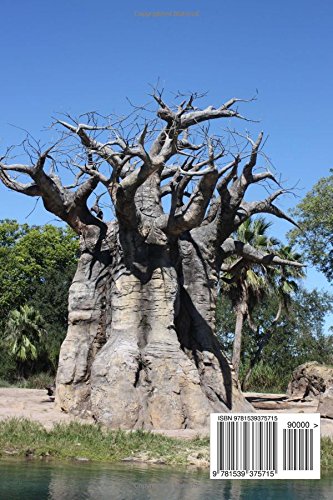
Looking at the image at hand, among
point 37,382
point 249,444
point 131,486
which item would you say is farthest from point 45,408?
point 37,382

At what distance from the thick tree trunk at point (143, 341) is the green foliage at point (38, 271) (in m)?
20.0

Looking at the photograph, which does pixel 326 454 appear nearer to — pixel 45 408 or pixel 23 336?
pixel 45 408

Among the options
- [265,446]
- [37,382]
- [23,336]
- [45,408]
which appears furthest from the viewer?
[23,336]

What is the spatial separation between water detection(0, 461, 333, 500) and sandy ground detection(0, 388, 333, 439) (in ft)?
11.3

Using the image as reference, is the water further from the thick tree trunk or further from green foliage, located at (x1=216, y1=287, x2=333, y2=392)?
green foliage, located at (x1=216, y1=287, x2=333, y2=392)

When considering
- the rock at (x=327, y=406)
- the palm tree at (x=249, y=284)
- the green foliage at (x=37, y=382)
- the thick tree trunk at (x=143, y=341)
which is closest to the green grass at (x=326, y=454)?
the thick tree trunk at (x=143, y=341)

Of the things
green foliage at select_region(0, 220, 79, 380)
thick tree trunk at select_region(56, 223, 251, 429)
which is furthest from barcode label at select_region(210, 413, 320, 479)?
green foliage at select_region(0, 220, 79, 380)

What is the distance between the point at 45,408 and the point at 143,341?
324 cm

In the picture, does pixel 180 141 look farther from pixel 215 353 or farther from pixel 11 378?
pixel 11 378

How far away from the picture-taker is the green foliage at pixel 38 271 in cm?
3988

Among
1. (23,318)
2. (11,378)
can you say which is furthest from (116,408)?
(11,378)

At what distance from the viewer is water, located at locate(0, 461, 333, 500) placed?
7.80 meters

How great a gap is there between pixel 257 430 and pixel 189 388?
868 cm

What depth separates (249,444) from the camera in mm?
6148
